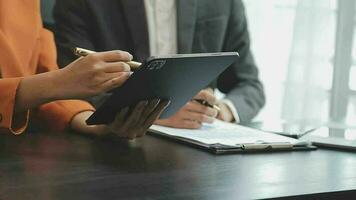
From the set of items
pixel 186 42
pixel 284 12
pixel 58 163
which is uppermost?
pixel 284 12

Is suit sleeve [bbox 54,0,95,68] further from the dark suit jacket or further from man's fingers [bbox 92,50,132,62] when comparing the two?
man's fingers [bbox 92,50,132,62]

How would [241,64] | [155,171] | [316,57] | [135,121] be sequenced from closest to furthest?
[155,171] < [135,121] < [241,64] < [316,57]

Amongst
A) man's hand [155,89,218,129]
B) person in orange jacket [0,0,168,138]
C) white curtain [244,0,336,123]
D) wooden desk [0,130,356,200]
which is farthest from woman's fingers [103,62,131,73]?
white curtain [244,0,336,123]

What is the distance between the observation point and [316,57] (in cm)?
185

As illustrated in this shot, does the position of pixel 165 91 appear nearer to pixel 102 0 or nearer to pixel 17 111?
pixel 17 111

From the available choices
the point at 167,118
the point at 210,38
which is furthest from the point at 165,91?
the point at 210,38

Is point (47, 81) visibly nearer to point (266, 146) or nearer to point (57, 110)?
point (57, 110)

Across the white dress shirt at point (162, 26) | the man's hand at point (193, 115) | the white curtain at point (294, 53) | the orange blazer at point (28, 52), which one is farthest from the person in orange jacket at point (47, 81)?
the white curtain at point (294, 53)

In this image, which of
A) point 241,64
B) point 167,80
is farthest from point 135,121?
point 241,64

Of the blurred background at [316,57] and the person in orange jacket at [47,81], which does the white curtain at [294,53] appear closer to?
the blurred background at [316,57]

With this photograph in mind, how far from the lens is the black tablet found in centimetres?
84

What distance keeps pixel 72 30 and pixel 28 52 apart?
0.19m

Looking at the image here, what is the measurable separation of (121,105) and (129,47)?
0.48 metres

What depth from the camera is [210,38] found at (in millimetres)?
1511
